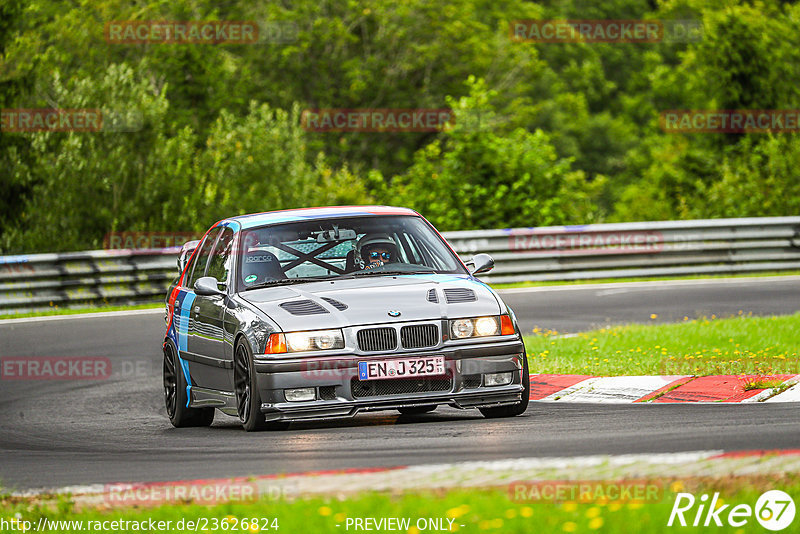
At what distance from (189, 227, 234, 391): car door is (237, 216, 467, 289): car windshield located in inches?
9.1

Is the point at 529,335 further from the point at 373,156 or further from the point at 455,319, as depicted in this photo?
the point at 373,156

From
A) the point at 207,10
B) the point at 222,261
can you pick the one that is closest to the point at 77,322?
the point at 222,261

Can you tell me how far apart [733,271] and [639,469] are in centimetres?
1787

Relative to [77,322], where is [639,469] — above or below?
above

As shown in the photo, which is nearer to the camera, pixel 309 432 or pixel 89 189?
pixel 309 432

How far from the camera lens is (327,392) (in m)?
9.17

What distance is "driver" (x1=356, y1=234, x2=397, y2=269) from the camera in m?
10.4

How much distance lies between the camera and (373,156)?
59188 mm
